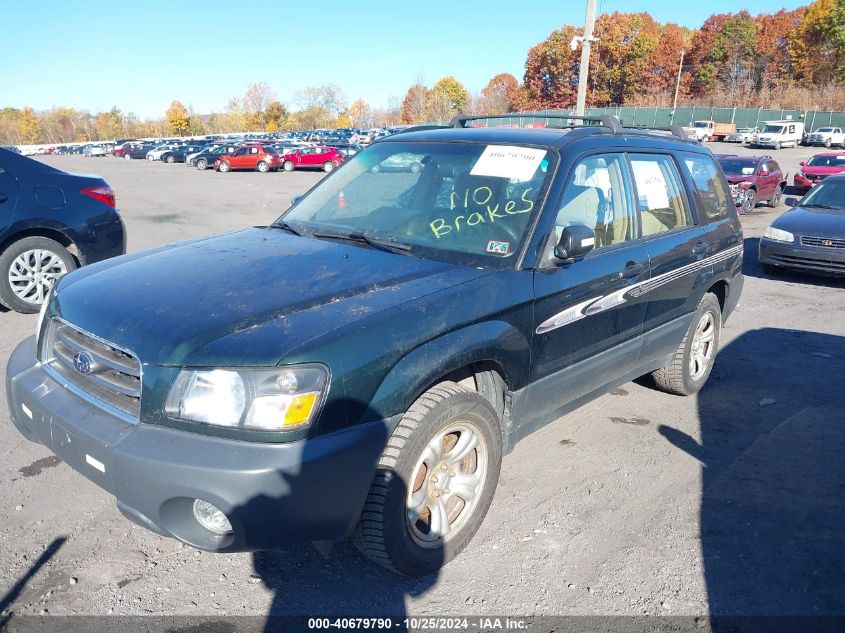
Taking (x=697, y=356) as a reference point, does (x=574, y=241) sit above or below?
above

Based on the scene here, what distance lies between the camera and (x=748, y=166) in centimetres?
1609

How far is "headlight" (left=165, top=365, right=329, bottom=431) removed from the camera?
2.21 metres

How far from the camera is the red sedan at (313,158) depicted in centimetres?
3366

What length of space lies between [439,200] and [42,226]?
4.58 m

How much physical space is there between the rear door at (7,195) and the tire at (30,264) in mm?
258

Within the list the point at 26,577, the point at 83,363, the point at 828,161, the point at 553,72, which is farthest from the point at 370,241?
the point at 553,72

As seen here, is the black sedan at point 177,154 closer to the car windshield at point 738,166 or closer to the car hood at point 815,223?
the car windshield at point 738,166

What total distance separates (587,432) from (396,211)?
1.99 m

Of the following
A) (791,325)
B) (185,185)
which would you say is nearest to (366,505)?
(791,325)

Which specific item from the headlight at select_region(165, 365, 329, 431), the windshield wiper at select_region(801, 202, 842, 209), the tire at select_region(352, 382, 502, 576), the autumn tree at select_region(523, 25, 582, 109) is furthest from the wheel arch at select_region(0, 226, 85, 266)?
the autumn tree at select_region(523, 25, 582, 109)

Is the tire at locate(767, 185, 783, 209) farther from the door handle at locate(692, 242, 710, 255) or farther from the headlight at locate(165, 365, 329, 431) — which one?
the headlight at locate(165, 365, 329, 431)

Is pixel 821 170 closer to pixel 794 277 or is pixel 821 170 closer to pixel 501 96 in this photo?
pixel 794 277

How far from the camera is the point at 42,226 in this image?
612cm

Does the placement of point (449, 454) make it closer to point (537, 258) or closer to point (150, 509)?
point (537, 258)
